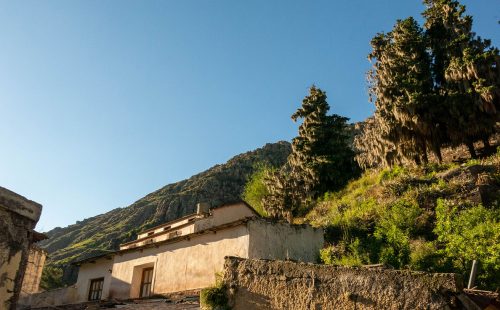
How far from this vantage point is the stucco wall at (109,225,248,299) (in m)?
17.7

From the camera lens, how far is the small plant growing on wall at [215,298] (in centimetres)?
841

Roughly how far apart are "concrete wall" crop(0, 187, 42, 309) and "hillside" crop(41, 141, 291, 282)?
179 feet

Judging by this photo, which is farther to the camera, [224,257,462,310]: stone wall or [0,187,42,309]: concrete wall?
[0,187,42,309]: concrete wall

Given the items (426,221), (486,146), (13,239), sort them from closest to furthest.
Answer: (13,239) < (426,221) < (486,146)

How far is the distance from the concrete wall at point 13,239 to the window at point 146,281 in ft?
39.6

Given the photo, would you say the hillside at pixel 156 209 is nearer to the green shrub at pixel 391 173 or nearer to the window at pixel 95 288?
the green shrub at pixel 391 173

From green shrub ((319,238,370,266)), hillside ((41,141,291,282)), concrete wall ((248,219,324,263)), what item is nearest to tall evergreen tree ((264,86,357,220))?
green shrub ((319,238,370,266))

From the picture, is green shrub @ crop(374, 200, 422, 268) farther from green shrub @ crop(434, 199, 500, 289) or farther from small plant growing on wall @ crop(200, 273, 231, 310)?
small plant growing on wall @ crop(200, 273, 231, 310)

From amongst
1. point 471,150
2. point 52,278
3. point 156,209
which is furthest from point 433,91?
point 156,209

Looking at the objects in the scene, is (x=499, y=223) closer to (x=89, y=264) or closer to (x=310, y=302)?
(x=310, y=302)

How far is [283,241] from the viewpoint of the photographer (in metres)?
19.2

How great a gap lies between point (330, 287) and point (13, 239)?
21.0ft

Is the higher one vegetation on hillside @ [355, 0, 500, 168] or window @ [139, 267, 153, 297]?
vegetation on hillside @ [355, 0, 500, 168]

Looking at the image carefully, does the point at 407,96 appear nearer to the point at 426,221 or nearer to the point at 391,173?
the point at 391,173
